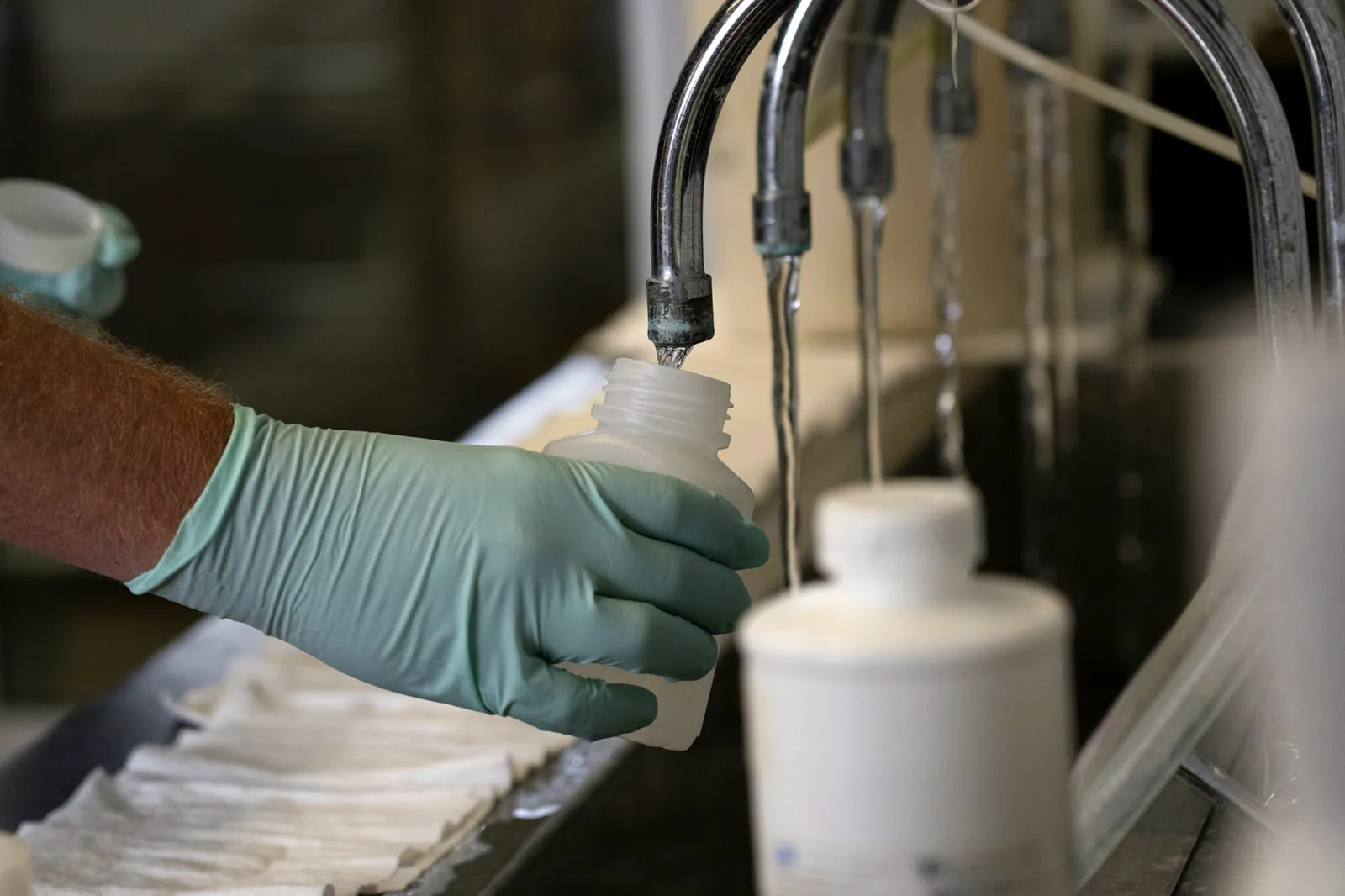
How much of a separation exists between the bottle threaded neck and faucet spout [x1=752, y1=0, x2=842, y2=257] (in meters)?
0.13

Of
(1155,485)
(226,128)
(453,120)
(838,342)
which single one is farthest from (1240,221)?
(226,128)

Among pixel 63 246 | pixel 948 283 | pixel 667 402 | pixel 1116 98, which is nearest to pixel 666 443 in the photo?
pixel 667 402

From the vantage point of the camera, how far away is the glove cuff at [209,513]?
0.59m

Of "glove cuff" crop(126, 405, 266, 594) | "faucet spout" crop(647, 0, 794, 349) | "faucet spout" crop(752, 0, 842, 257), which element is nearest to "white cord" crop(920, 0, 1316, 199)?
"faucet spout" crop(752, 0, 842, 257)

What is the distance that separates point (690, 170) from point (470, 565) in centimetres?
19

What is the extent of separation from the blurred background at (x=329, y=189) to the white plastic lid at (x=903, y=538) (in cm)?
276

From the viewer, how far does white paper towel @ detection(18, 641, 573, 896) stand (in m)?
0.69

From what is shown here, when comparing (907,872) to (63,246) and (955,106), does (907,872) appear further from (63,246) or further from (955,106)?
(63,246)

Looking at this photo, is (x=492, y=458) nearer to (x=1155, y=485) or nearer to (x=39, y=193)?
(x=39, y=193)

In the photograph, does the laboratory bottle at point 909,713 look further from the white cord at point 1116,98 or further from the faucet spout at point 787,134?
the white cord at point 1116,98

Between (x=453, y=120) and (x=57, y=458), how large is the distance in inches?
110

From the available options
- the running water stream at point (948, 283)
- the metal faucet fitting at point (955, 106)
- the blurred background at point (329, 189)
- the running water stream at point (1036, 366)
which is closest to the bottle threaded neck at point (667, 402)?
the metal faucet fitting at point (955, 106)

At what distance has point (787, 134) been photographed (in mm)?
649

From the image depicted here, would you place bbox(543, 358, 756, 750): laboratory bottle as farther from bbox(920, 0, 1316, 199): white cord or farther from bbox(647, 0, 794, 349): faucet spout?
bbox(920, 0, 1316, 199): white cord
